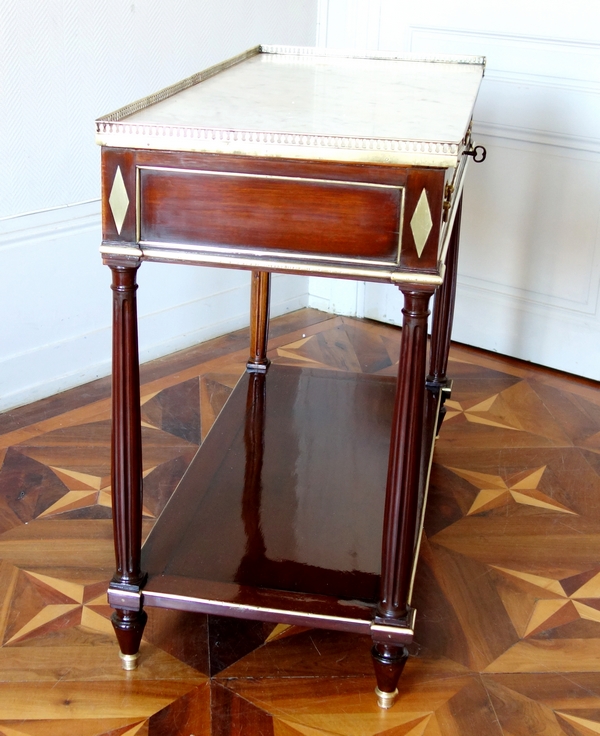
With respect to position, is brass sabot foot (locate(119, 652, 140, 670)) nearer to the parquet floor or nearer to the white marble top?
the parquet floor

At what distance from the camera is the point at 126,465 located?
1.32m

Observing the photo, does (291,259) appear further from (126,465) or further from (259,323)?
(259,323)

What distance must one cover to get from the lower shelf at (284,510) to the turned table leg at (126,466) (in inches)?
2.0

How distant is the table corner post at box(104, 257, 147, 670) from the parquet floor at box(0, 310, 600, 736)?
11 centimetres

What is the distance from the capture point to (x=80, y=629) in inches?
60.9

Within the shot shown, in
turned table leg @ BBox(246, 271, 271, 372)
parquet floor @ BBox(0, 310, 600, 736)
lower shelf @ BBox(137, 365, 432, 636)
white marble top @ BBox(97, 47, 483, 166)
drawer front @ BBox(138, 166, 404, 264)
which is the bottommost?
parquet floor @ BBox(0, 310, 600, 736)

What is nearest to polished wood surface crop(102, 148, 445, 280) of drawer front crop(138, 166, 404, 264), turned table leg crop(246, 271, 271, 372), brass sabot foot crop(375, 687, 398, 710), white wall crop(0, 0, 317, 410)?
drawer front crop(138, 166, 404, 264)

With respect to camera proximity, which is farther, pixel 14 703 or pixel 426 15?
pixel 426 15

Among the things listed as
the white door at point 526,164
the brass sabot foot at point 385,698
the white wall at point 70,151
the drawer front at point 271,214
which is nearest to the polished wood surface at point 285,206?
the drawer front at point 271,214

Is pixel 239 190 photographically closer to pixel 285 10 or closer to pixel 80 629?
pixel 80 629

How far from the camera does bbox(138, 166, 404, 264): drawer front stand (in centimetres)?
112

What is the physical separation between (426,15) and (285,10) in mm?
434

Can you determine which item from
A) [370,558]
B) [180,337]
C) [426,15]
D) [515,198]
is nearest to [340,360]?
[180,337]

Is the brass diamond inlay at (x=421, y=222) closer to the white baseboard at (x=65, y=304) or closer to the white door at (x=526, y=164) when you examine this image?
the white baseboard at (x=65, y=304)
